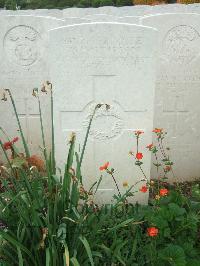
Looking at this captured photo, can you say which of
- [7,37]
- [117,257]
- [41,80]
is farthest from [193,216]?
[7,37]

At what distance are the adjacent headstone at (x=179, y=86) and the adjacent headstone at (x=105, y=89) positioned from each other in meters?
0.73

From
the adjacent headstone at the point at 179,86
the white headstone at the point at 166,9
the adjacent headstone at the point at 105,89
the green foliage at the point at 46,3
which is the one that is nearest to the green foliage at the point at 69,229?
the adjacent headstone at the point at 105,89

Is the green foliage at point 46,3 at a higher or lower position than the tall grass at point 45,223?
higher

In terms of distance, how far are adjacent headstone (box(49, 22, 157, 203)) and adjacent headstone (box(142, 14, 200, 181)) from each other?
28.8 inches

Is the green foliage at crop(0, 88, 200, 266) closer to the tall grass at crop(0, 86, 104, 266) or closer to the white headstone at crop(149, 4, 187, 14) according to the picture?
the tall grass at crop(0, 86, 104, 266)

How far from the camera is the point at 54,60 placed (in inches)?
100

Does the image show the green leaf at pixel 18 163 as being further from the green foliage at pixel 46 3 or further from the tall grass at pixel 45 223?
the green foliage at pixel 46 3

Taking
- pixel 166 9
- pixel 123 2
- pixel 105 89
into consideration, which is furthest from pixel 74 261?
pixel 123 2

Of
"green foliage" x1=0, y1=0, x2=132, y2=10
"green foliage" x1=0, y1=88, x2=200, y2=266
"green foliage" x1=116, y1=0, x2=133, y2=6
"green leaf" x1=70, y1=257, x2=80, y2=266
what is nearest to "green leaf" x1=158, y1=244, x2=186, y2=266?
"green foliage" x1=0, y1=88, x2=200, y2=266

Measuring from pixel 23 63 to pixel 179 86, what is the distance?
1.41 metres

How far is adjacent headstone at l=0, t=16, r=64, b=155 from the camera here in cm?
323

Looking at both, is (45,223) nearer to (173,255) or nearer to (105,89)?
(173,255)

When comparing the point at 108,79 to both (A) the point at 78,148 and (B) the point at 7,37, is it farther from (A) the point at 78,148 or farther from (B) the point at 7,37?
(B) the point at 7,37

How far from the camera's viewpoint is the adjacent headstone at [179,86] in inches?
125
